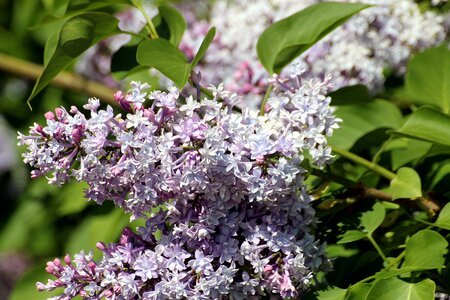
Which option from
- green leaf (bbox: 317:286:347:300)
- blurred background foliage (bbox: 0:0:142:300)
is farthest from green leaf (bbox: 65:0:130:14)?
blurred background foliage (bbox: 0:0:142:300)

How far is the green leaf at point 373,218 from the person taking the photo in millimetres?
1155

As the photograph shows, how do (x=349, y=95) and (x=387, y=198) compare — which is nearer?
(x=387, y=198)

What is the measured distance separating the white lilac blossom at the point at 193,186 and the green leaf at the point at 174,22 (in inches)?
10.5

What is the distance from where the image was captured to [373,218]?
117 cm

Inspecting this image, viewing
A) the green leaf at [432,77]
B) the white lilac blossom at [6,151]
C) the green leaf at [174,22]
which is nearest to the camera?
the green leaf at [174,22]

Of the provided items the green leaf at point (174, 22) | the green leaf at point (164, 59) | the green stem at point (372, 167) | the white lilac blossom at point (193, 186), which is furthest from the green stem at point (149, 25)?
the green stem at point (372, 167)

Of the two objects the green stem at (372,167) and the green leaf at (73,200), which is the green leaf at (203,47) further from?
the green leaf at (73,200)

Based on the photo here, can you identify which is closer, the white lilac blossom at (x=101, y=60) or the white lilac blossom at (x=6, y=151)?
the white lilac blossom at (x=101, y=60)

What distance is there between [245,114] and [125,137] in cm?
17

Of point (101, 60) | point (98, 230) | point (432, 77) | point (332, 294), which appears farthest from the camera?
point (101, 60)

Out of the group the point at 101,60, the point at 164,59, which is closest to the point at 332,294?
the point at 164,59

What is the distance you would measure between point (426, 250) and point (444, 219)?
55mm

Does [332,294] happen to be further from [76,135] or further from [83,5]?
[83,5]

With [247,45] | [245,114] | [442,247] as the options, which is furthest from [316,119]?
[247,45]
